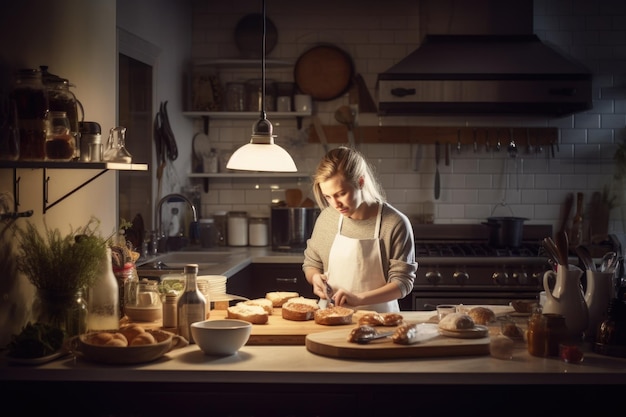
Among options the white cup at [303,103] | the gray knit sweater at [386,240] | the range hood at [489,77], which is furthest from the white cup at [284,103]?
the gray knit sweater at [386,240]

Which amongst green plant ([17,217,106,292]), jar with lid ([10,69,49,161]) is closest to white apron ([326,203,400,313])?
green plant ([17,217,106,292])

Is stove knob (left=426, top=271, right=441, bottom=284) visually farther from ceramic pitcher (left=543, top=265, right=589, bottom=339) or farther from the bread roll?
the bread roll

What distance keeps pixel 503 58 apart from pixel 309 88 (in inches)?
57.4

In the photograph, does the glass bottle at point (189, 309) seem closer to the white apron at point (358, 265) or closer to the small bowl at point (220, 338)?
the small bowl at point (220, 338)

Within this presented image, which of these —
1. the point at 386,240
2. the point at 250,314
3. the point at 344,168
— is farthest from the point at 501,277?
the point at 250,314

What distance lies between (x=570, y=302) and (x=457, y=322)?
0.43m

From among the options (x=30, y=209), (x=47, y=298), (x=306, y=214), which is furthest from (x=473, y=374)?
(x=306, y=214)

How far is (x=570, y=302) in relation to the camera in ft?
8.89

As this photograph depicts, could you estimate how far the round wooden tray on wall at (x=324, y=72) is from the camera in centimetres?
586

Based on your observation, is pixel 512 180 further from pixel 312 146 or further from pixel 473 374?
pixel 473 374

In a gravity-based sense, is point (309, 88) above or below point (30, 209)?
above

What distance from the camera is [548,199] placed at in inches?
232

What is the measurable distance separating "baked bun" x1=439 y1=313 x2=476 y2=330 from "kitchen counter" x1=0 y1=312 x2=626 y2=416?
0.15 meters

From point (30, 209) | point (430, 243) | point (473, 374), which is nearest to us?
point (473, 374)
